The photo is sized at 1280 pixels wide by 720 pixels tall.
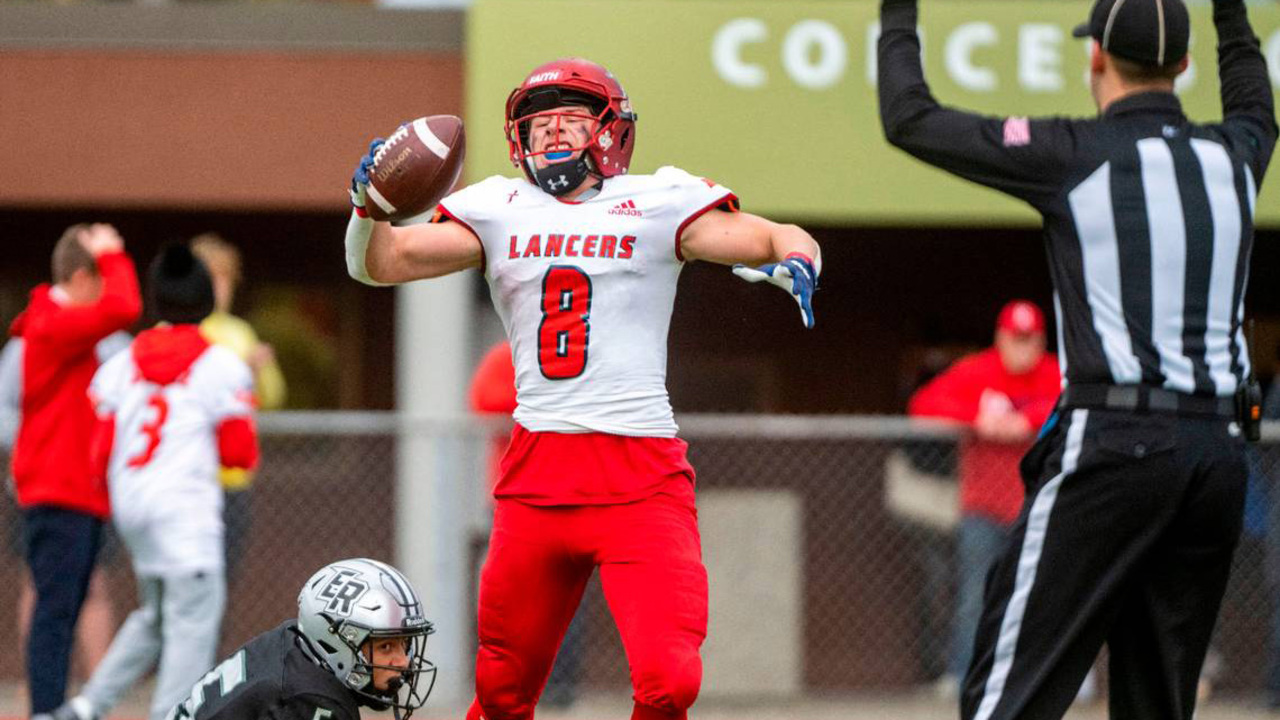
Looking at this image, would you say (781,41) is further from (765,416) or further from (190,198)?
(190,198)

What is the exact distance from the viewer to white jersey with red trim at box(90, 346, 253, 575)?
6094mm

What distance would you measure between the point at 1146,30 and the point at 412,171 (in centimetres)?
166

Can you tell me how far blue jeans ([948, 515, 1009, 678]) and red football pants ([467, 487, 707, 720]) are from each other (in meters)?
3.90

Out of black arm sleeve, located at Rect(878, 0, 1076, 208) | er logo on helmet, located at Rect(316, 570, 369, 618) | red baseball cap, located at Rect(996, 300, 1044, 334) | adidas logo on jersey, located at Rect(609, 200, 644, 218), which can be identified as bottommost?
er logo on helmet, located at Rect(316, 570, 369, 618)

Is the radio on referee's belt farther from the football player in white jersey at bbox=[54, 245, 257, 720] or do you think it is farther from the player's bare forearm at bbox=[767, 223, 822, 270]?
the football player in white jersey at bbox=[54, 245, 257, 720]

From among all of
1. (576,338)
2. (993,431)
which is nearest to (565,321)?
(576,338)

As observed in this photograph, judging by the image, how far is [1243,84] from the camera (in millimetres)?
4016

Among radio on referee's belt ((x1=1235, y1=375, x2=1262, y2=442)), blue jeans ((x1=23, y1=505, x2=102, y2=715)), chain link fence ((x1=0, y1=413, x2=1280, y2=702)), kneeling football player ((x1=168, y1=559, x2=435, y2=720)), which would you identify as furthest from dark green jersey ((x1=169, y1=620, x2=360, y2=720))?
chain link fence ((x1=0, y1=413, x2=1280, y2=702))

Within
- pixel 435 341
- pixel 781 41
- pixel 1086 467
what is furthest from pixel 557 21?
pixel 1086 467

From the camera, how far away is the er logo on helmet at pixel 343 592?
154 inches

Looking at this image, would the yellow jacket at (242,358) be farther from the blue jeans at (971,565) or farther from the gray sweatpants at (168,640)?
the blue jeans at (971,565)

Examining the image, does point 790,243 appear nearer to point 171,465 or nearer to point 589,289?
point 589,289

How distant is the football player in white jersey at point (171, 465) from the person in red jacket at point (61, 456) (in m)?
0.12

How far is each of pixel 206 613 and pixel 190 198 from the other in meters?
3.32
